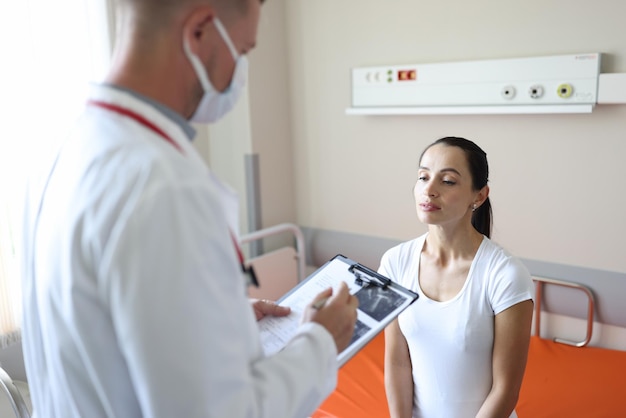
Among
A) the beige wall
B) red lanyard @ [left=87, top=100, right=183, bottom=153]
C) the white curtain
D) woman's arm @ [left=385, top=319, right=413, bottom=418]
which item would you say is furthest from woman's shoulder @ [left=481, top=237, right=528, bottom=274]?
the white curtain

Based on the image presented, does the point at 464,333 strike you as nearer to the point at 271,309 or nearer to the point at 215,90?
the point at 271,309

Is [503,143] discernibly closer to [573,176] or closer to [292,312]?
[573,176]

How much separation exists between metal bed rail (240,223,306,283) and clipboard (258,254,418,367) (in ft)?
6.82

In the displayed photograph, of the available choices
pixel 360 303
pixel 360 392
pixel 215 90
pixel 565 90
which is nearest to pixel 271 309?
pixel 360 303

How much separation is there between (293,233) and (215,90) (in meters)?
3.17

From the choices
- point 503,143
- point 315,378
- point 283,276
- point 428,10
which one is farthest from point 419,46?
point 315,378

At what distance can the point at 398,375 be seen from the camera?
198cm

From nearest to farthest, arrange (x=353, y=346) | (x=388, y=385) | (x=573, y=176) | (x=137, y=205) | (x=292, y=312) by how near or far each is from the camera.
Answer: (x=137, y=205)
(x=353, y=346)
(x=292, y=312)
(x=388, y=385)
(x=573, y=176)

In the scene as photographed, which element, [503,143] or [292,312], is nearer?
[292,312]

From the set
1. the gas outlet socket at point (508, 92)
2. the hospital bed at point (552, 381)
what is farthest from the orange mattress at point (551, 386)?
the gas outlet socket at point (508, 92)

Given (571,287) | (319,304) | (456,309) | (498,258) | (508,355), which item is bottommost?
(571,287)

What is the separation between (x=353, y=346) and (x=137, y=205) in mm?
578

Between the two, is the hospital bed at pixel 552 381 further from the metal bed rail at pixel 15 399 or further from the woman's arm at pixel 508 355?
the metal bed rail at pixel 15 399

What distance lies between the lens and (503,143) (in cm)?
314
